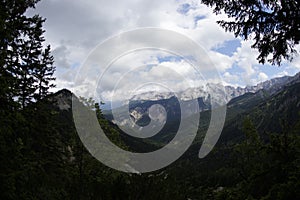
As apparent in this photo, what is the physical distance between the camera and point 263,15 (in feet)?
22.3

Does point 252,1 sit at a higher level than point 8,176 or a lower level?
higher

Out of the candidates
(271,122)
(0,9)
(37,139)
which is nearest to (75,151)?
(37,139)

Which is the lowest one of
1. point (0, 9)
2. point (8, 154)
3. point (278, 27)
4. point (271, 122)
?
point (8, 154)

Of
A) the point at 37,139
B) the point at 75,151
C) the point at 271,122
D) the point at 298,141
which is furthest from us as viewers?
the point at 271,122

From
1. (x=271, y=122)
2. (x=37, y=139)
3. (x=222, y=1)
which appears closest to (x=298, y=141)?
(x=222, y=1)

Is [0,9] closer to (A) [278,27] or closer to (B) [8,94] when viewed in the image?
(B) [8,94]

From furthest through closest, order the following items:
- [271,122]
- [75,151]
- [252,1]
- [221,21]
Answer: [271,122]
[75,151]
[221,21]
[252,1]

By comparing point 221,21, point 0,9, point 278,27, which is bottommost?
point 278,27

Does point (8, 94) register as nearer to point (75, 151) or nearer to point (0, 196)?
point (0, 196)

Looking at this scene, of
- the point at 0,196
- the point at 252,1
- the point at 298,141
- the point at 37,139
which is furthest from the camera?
the point at 37,139

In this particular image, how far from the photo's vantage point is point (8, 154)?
978 cm

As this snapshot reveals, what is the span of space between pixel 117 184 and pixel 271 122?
183 metres

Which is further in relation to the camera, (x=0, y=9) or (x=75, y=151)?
(x=75, y=151)

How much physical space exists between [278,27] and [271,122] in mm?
182390
